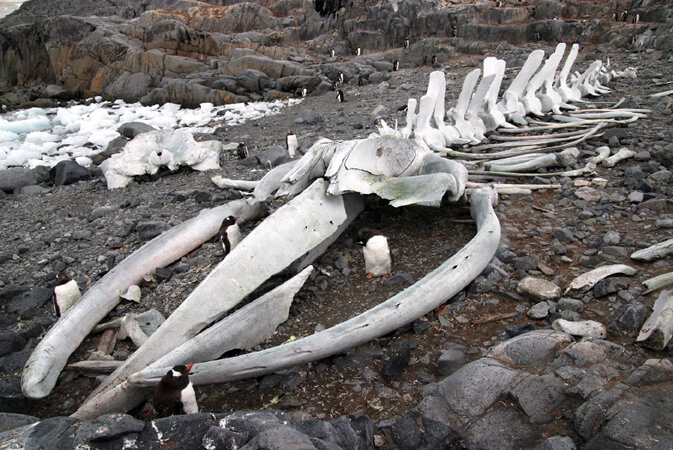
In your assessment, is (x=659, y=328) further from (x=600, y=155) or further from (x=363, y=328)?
(x=600, y=155)

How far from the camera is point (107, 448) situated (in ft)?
5.98

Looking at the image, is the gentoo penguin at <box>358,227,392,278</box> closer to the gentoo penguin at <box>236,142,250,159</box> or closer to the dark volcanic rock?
the gentoo penguin at <box>236,142,250,159</box>

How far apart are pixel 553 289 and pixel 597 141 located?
13.1 ft

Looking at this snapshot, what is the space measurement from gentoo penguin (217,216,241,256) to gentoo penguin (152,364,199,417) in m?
1.67

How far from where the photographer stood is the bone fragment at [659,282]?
296 centimetres

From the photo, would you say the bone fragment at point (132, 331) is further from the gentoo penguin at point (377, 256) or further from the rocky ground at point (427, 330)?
the gentoo penguin at point (377, 256)

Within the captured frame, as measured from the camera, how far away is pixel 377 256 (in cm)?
373

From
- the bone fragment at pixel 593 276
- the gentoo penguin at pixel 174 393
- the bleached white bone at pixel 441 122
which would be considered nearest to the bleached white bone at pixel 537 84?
the bleached white bone at pixel 441 122

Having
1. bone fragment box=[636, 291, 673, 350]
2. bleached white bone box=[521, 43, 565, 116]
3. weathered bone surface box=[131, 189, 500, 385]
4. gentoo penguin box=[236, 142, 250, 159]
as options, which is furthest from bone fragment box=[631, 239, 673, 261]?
gentoo penguin box=[236, 142, 250, 159]

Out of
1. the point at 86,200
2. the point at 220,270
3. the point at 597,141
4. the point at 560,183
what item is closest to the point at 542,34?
the point at 597,141

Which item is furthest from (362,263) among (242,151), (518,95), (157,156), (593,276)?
(518,95)

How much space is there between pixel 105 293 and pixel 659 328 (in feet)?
11.6

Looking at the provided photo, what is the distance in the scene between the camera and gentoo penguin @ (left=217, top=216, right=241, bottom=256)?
401 centimetres

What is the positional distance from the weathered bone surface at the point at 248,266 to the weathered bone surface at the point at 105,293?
1.79 ft
